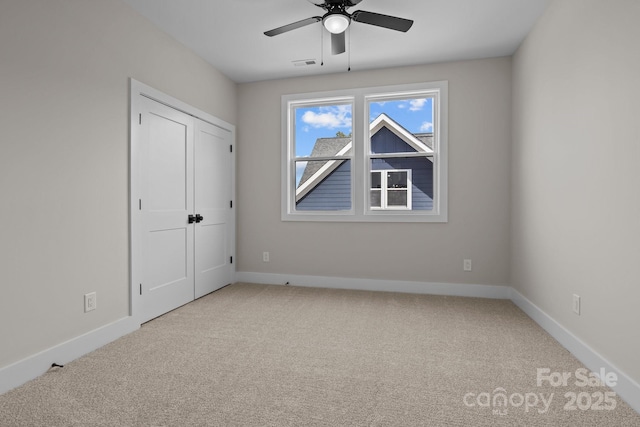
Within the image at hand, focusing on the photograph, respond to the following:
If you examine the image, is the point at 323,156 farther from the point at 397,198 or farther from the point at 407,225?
the point at 407,225

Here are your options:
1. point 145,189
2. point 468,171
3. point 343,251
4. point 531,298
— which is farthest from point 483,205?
point 145,189

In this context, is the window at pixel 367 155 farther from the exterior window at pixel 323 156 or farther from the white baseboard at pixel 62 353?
the white baseboard at pixel 62 353

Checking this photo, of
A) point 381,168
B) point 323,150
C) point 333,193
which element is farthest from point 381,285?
point 323,150

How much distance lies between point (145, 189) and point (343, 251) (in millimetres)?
2304

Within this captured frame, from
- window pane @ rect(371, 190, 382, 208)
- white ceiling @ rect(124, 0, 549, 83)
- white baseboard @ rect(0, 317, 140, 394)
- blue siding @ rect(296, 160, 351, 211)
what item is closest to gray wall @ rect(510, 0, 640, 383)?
white ceiling @ rect(124, 0, 549, 83)

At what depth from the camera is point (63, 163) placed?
2230 millimetres

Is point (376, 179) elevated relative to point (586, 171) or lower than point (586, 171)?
elevated

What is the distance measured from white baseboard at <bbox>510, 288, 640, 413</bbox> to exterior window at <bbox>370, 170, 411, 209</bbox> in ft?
5.21

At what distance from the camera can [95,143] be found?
8.14ft

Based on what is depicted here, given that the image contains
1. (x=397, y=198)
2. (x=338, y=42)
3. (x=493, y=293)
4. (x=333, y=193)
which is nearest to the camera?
(x=338, y=42)

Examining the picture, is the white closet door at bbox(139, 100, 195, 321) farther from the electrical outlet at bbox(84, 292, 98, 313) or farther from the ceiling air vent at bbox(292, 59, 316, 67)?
the ceiling air vent at bbox(292, 59, 316, 67)

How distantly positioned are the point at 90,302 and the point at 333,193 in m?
2.77

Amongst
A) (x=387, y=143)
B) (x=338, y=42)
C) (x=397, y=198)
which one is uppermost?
(x=338, y=42)

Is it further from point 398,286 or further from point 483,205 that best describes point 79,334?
point 483,205
